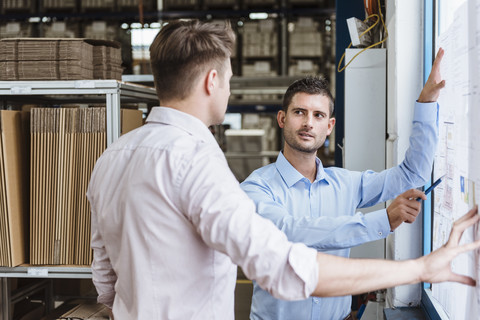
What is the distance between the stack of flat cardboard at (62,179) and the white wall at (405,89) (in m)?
1.39

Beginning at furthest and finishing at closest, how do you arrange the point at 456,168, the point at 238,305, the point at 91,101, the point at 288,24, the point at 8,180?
the point at 288,24
the point at 91,101
the point at 238,305
the point at 8,180
the point at 456,168

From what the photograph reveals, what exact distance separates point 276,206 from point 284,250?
2.73ft

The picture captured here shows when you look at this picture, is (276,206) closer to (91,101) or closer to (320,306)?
(320,306)

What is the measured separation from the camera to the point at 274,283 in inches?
44.3

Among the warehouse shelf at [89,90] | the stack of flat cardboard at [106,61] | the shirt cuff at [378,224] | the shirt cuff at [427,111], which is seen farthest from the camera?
the stack of flat cardboard at [106,61]

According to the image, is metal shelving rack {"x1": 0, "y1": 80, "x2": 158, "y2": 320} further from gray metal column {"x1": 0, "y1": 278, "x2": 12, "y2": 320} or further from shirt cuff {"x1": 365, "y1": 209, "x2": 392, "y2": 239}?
shirt cuff {"x1": 365, "y1": 209, "x2": 392, "y2": 239}

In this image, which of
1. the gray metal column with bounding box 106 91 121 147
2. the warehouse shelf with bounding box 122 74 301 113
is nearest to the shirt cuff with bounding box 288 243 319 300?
the gray metal column with bounding box 106 91 121 147

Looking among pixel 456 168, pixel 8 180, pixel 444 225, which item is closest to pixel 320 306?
pixel 444 225

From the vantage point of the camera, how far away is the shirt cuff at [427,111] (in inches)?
73.2

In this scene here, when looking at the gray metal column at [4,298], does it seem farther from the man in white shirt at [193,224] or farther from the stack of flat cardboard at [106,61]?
the man in white shirt at [193,224]

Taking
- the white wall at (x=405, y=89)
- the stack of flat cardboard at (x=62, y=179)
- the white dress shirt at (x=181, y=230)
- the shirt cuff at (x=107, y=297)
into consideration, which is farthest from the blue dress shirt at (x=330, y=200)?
the stack of flat cardboard at (x=62, y=179)

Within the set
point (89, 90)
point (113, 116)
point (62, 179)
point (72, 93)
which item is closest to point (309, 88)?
point (113, 116)

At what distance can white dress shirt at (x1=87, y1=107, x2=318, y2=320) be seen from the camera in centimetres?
112

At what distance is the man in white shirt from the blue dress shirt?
0.47 meters
